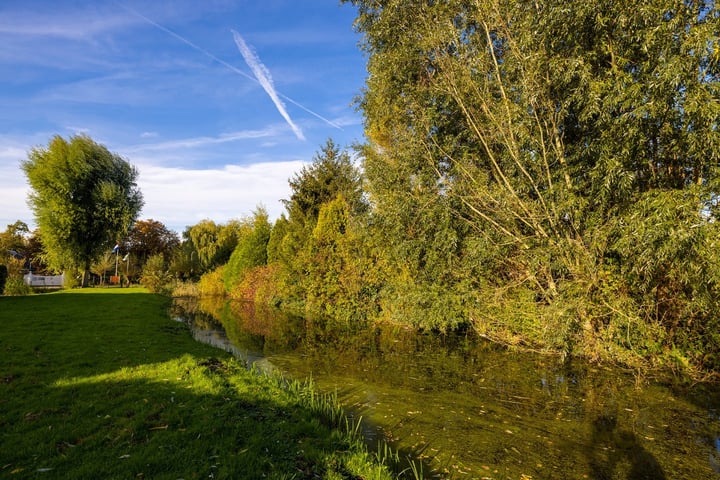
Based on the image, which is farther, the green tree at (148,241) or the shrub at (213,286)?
the green tree at (148,241)

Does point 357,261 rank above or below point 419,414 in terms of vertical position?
above

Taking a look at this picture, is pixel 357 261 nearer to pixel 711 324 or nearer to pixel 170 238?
pixel 711 324

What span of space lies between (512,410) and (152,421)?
660 cm

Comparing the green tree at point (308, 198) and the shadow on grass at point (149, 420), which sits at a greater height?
the green tree at point (308, 198)

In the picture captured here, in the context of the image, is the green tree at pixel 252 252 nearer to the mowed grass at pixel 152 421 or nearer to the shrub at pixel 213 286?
the shrub at pixel 213 286

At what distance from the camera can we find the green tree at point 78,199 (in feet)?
94.1

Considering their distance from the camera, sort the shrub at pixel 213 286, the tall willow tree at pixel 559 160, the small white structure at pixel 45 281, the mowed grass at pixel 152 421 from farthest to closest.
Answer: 1. the shrub at pixel 213 286
2. the small white structure at pixel 45 281
3. the tall willow tree at pixel 559 160
4. the mowed grass at pixel 152 421

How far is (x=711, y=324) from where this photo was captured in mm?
8461

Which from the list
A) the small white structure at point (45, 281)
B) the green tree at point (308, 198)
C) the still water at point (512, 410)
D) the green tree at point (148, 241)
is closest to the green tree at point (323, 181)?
the green tree at point (308, 198)

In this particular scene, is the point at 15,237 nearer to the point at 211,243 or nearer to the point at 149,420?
the point at 211,243

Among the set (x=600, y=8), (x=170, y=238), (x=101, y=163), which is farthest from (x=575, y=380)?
(x=170, y=238)

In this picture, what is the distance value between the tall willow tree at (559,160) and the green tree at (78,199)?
27372 millimetres

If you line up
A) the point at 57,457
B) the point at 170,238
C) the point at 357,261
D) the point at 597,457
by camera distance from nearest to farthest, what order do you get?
1. the point at 57,457
2. the point at 597,457
3. the point at 357,261
4. the point at 170,238

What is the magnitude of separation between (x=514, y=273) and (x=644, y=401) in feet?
17.4
